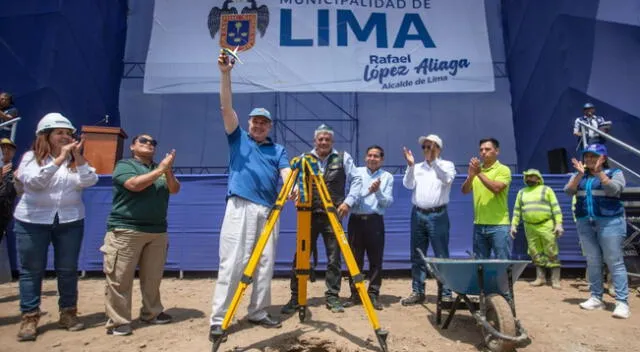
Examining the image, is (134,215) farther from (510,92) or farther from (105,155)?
(510,92)

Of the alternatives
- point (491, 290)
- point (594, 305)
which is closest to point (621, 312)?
point (594, 305)

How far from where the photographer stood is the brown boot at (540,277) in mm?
4879

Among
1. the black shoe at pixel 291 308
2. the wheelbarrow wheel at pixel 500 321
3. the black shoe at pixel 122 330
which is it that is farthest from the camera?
the black shoe at pixel 291 308

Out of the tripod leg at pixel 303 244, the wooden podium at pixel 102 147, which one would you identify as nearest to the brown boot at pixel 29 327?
the tripod leg at pixel 303 244

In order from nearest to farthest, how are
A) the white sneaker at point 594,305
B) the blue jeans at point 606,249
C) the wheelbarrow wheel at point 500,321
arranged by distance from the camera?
1. the wheelbarrow wheel at point 500,321
2. the blue jeans at point 606,249
3. the white sneaker at point 594,305

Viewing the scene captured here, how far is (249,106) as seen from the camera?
931 centimetres

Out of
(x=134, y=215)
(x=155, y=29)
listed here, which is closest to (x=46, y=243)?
(x=134, y=215)

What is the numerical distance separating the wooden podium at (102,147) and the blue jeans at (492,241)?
212 inches

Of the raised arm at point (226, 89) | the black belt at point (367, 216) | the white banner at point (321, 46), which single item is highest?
the white banner at point (321, 46)

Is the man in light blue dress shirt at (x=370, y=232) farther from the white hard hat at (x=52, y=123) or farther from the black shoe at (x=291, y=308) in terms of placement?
the white hard hat at (x=52, y=123)

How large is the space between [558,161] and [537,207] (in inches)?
Result: 116

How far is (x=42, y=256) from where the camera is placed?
2883mm

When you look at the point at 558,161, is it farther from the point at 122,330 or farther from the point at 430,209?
the point at 122,330

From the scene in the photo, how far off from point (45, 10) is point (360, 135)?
7033mm
